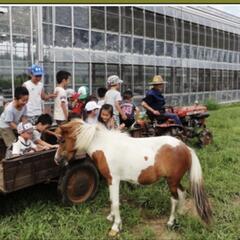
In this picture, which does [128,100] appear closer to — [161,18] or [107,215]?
[107,215]

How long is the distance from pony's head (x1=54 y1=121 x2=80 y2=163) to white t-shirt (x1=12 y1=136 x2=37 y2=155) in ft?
1.58

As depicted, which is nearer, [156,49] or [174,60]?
[156,49]

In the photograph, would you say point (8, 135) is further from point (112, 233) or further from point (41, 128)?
point (112, 233)

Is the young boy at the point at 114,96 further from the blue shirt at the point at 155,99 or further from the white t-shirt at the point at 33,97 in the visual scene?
the white t-shirt at the point at 33,97

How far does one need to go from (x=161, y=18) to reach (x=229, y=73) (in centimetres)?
898

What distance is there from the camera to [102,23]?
11.9 metres

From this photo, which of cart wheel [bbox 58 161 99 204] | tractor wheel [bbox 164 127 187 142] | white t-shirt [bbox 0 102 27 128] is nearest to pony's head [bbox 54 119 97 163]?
cart wheel [bbox 58 161 99 204]

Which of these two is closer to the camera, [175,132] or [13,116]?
[13,116]

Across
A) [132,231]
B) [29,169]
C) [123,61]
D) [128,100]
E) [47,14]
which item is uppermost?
[47,14]

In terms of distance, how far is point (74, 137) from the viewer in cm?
378

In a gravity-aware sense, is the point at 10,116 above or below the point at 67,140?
above

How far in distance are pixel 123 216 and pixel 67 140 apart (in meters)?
1.10

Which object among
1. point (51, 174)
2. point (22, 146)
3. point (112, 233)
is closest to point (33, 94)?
point (22, 146)

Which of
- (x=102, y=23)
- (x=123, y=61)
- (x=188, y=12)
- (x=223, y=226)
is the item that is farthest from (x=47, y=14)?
(x=188, y=12)
